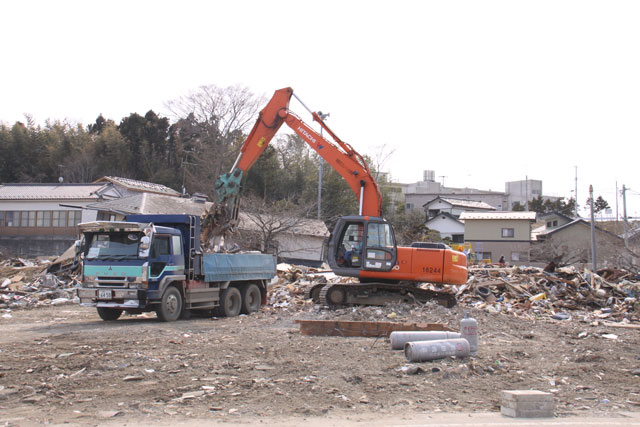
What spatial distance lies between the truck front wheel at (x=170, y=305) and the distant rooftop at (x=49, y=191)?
106ft

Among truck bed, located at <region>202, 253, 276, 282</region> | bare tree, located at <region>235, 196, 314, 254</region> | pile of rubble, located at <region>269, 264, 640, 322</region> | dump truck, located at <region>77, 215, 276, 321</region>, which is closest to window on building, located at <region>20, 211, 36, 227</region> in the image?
bare tree, located at <region>235, 196, 314, 254</region>

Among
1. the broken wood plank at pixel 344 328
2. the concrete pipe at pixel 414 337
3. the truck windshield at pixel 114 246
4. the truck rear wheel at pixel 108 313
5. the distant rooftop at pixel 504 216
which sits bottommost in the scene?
the truck rear wheel at pixel 108 313

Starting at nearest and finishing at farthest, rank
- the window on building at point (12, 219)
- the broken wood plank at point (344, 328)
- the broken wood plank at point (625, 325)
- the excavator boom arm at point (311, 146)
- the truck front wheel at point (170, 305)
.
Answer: the broken wood plank at point (344, 328), the truck front wheel at point (170, 305), the broken wood plank at point (625, 325), the excavator boom arm at point (311, 146), the window on building at point (12, 219)

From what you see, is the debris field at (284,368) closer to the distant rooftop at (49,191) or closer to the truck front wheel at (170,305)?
the truck front wheel at (170,305)

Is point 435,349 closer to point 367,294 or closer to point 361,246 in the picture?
point 361,246

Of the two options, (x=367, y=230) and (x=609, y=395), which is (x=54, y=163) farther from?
(x=609, y=395)

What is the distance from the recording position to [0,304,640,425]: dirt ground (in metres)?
7.16

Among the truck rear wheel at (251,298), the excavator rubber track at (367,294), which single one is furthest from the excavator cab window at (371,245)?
the truck rear wheel at (251,298)

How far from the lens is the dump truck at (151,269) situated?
14.5 m

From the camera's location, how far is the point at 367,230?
1650 cm

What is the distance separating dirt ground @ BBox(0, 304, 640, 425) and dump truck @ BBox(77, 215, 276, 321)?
118 centimetres

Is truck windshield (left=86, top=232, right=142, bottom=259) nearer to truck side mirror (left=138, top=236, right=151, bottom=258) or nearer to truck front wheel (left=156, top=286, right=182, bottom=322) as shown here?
truck side mirror (left=138, top=236, right=151, bottom=258)

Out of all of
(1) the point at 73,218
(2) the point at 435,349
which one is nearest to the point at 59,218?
(1) the point at 73,218

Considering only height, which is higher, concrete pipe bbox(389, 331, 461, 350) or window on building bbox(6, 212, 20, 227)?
window on building bbox(6, 212, 20, 227)
